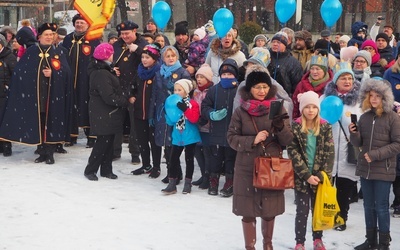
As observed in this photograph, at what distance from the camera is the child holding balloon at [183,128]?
8.26m

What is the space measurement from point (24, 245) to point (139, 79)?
3526 millimetres

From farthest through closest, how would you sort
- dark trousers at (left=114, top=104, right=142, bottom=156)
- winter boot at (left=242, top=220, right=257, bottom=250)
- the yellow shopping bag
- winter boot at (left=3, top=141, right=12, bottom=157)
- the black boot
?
the black boot, winter boot at (left=3, top=141, right=12, bottom=157), dark trousers at (left=114, top=104, right=142, bottom=156), the yellow shopping bag, winter boot at (left=242, top=220, right=257, bottom=250)

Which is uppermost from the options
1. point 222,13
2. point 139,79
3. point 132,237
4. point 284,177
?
point 222,13

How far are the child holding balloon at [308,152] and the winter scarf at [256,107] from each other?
474 millimetres

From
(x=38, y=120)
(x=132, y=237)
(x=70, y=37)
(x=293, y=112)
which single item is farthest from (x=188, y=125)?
(x=70, y=37)

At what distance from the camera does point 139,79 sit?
9.31 metres

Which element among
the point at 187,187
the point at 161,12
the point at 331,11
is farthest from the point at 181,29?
the point at 187,187

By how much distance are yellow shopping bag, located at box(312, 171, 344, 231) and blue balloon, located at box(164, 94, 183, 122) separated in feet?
→ 8.28

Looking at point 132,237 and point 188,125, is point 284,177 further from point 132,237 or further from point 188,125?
point 188,125

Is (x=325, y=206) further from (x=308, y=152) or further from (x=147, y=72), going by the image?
(x=147, y=72)

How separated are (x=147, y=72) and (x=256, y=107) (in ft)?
11.6

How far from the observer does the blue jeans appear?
6.27m

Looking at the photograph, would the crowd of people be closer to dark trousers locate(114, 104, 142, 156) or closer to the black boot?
dark trousers locate(114, 104, 142, 156)

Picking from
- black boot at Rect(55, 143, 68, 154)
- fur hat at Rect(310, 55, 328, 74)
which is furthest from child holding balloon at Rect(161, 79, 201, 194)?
black boot at Rect(55, 143, 68, 154)
